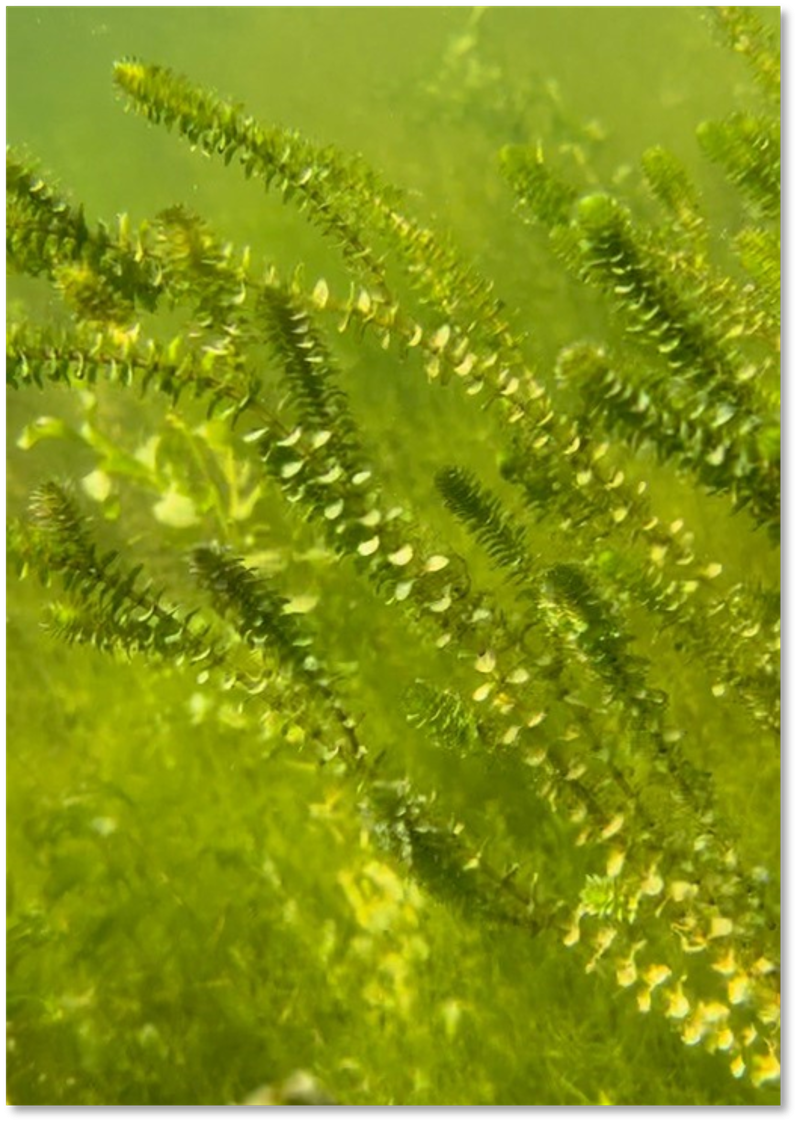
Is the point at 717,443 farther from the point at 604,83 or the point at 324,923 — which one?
the point at 604,83

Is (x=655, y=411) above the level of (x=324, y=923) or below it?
above

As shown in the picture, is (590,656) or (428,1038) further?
(428,1038)

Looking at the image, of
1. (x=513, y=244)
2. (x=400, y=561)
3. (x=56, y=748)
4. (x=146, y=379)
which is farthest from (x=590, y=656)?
(x=513, y=244)

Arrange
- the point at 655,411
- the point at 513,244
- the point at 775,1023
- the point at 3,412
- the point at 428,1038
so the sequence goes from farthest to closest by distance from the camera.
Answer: the point at 513,244
the point at 3,412
the point at 428,1038
the point at 775,1023
the point at 655,411

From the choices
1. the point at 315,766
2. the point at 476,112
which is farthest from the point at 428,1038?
the point at 476,112

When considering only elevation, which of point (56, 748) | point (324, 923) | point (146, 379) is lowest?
point (56, 748)

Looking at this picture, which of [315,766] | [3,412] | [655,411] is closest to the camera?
[655,411]

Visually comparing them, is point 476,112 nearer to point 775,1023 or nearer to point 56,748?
point 56,748
